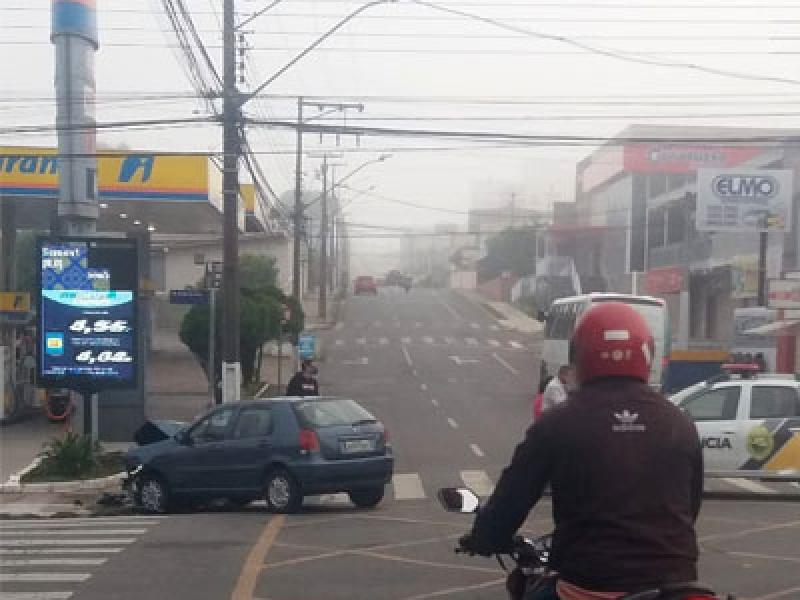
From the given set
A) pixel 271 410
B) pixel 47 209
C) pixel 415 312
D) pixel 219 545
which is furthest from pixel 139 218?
pixel 415 312

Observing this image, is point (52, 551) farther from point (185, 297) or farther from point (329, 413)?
point (185, 297)

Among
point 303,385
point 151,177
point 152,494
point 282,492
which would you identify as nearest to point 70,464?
point 152,494

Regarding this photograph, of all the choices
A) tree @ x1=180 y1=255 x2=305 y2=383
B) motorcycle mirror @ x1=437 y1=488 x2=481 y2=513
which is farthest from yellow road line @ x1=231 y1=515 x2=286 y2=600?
tree @ x1=180 y1=255 x2=305 y2=383

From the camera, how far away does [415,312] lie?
83688 mm

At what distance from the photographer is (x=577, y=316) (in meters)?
25.9

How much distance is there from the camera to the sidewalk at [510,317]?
231ft

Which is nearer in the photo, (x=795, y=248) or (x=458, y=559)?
(x=458, y=559)

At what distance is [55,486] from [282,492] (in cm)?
504

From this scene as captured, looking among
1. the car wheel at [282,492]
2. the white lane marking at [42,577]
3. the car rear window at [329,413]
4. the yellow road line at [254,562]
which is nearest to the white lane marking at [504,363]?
the car rear window at [329,413]

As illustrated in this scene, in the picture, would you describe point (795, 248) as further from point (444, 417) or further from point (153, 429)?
point (153, 429)

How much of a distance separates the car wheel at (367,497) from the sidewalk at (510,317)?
51461mm

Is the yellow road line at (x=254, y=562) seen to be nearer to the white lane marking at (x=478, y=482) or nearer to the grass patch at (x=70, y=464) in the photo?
the white lane marking at (x=478, y=482)

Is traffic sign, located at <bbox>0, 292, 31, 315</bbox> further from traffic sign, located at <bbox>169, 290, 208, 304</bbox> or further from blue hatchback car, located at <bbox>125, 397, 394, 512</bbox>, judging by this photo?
blue hatchback car, located at <bbox>125, 397, 394, 512</bbox>

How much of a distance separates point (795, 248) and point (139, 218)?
25497 mm
